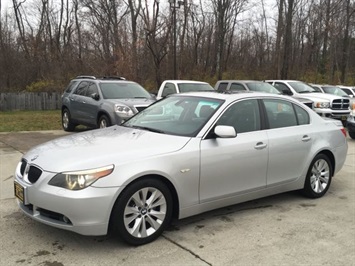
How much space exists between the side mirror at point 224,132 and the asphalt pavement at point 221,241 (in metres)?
1.05

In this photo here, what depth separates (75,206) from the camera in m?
3.50

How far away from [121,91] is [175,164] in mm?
7361

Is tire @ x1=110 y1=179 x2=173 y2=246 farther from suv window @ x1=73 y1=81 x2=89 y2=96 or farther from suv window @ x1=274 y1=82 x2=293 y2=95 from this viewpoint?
suv window @ x1=274 y1=82 x2=293 y2=95

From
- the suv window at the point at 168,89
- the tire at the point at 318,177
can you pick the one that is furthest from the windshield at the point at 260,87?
the tire at the point at 318,177

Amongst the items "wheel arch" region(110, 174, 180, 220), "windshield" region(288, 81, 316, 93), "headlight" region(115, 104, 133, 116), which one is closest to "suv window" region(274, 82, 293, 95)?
"windshield" region(288, 81, 316, 93)

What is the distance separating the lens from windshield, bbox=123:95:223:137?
455cm

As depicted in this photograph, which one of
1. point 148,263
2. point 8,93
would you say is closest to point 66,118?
point 148,263

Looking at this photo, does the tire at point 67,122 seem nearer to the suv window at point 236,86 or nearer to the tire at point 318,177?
the suv window at point 236,86

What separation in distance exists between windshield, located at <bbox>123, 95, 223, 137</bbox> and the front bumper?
1.27m

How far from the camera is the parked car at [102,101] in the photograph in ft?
32.6

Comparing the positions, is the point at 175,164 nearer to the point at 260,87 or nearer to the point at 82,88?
the point at 82,88

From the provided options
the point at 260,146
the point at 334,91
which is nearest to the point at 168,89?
the point at 334,91

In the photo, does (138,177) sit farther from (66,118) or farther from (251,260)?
(66,118)

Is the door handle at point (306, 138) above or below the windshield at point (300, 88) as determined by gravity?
below
